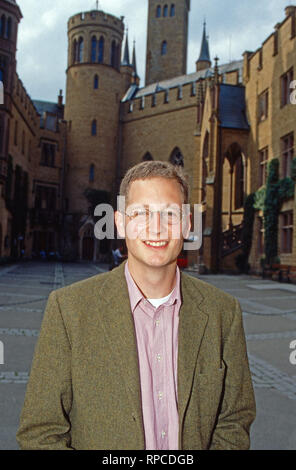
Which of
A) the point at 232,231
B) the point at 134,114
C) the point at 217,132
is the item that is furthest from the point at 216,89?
the point at 134,114

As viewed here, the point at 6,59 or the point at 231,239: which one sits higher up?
the point at 6,59

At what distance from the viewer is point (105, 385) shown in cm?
169

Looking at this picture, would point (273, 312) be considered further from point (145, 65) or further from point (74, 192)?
point (145, 65)

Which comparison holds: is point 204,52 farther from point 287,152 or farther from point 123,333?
point 123,333

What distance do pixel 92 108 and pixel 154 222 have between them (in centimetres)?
3824

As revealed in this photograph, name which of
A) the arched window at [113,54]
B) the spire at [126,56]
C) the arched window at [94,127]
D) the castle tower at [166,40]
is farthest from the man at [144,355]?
the spire at [126,56]

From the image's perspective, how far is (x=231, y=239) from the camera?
23.6 meters

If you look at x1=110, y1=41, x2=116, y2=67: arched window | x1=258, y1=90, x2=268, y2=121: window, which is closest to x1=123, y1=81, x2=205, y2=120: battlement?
x1=110, y1=41, x2=116, y2=67: arched window

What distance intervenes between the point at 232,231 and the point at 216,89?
7.09m

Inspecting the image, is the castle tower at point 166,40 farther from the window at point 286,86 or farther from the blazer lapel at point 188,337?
the blazer lapel at point 188,337

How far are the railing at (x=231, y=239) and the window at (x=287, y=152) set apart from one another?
507 cm

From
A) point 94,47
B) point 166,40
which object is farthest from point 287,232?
point 166,40

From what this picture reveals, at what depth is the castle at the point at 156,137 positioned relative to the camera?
20125 mm

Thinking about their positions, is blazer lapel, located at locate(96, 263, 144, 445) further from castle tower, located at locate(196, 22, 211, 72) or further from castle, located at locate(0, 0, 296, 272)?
castle tower, located at locate(196, 22, 211, 72)
